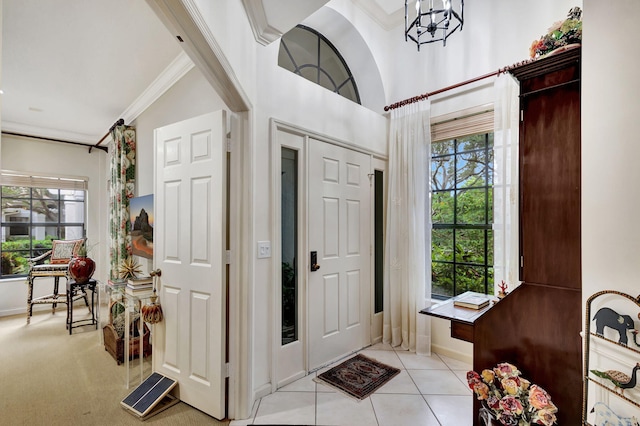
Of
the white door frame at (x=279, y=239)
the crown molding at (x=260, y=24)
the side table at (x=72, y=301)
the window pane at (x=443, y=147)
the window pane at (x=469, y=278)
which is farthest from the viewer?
the side table at (x=72, y=301)

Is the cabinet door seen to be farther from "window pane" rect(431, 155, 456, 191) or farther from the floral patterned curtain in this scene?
the floral patterned curtain

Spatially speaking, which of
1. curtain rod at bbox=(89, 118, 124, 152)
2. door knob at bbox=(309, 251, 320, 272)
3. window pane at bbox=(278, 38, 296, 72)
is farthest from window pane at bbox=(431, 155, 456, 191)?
curtain rod at bbox=(89, 118, 124, 152)

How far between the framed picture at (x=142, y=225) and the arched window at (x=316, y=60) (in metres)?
2.03

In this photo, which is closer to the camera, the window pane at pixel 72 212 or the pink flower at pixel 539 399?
the pink flower at pixel 539 399

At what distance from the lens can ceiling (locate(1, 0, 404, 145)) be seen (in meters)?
2.31

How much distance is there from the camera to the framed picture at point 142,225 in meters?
3.43

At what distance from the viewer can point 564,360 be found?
5.29ft

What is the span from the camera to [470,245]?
3.13m

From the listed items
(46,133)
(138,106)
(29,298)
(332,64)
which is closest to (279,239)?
(332,64)

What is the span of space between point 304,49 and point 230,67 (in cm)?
170

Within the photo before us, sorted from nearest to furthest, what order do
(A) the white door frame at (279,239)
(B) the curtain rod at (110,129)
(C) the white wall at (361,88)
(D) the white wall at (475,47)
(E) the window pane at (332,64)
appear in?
(C) the white wall at (361,88)
(A) the white door frame at (279,239)
(D) the white wall at (475,47)
(E) the window pane at (332,64)
(B) the curtain rod at (110,129)

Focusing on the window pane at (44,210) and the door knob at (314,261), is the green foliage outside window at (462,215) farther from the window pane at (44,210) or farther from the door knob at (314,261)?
the window pane at (44,210)

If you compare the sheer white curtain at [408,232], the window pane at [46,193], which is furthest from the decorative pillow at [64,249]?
the sheer white curtain at [408,232]

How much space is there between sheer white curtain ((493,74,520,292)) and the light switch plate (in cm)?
187
